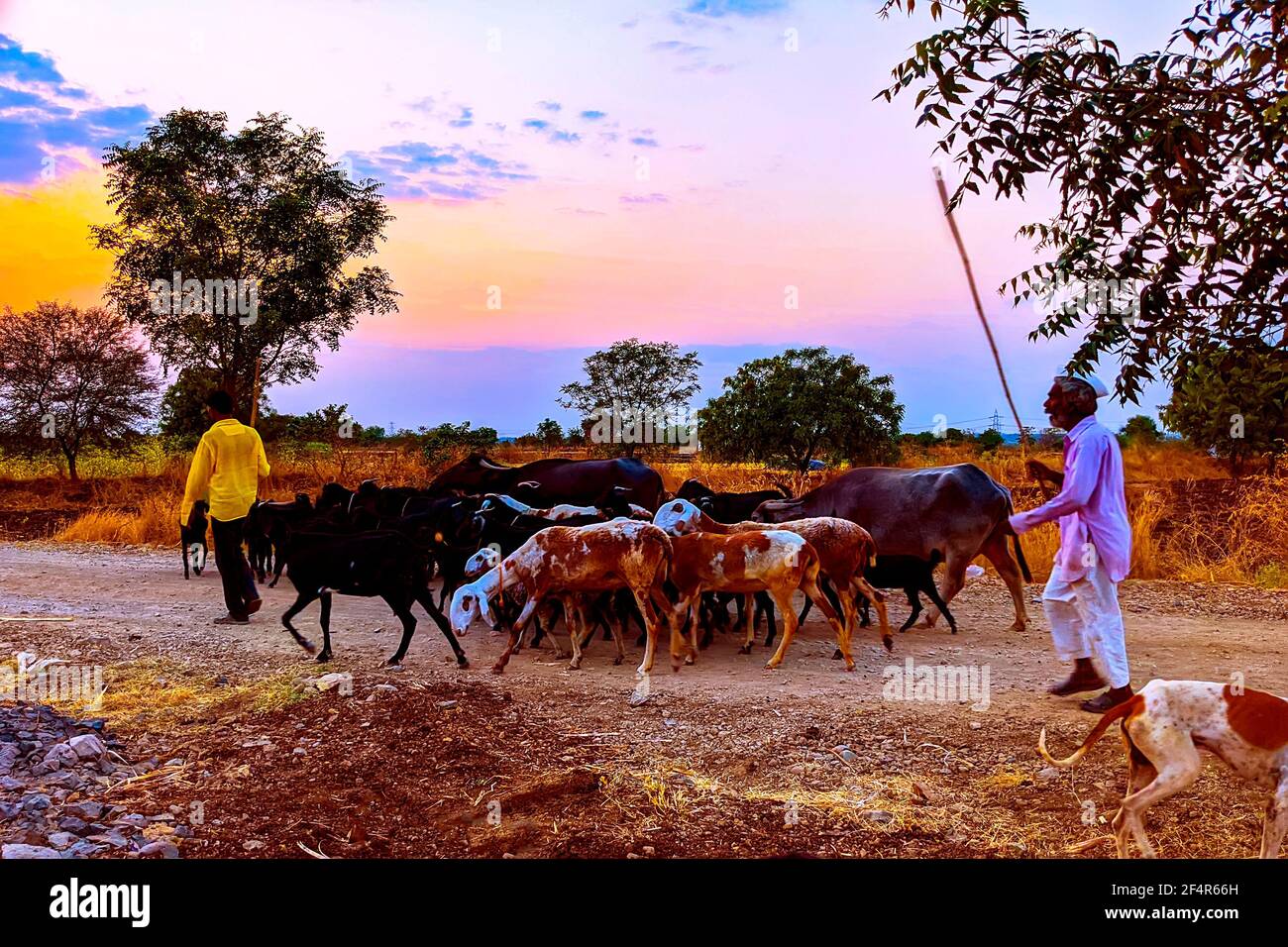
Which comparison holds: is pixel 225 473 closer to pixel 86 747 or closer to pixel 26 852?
pixel 86 747

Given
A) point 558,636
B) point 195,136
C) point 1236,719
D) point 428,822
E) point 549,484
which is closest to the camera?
point 1236,719

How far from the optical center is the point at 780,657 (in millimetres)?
8172

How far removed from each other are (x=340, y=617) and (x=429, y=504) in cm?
161

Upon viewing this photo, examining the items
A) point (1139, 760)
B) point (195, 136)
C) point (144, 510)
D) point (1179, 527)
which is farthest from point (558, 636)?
point (195, 136)

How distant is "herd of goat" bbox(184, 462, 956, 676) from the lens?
812 centimetres

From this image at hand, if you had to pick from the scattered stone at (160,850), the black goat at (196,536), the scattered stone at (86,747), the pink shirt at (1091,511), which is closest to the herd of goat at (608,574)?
the pink shirt at (1091,511)

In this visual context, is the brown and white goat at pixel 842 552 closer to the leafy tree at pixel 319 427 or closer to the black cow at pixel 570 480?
the black cow at pixel 570 480

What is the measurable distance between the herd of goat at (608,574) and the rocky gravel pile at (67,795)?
2385 millimetres

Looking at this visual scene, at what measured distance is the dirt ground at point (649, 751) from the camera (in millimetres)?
4785

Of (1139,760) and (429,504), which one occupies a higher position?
(429,504)

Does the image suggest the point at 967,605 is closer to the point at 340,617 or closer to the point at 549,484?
the point at 549,484

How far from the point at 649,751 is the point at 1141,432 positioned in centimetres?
3535

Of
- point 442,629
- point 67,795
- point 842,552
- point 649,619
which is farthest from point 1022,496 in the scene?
point 67,795
